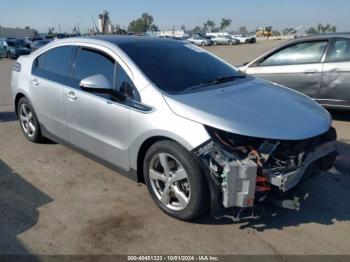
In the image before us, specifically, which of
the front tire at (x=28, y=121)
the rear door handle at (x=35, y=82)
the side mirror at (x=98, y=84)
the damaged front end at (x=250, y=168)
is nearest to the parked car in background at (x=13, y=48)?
the front tire at (x=28, y=121)

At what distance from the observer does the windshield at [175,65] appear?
3682 mm

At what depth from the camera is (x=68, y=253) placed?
2943 mm

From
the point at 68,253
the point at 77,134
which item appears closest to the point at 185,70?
the point at 77,134

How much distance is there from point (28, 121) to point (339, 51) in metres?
5.33

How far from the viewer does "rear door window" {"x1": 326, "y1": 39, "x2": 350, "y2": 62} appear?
6.16 metres

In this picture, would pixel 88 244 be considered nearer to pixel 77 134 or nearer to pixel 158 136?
pixel 158 136

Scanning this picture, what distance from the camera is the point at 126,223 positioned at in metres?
3.37

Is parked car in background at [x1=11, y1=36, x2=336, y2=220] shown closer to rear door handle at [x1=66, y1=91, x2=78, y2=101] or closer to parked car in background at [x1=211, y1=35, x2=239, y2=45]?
rear door handle at [x1=66, y1=91, x2=78, y2=101]

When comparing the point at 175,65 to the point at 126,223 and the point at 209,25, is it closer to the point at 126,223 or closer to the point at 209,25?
the point at 126,223

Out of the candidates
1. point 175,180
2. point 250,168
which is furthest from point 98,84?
point 250,168

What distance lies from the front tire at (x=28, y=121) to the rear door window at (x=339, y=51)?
4988 mm

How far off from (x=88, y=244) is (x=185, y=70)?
6.85 ft

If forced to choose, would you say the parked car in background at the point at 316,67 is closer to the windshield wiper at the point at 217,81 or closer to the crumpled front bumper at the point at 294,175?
the windshield wiper at the point at 217,81

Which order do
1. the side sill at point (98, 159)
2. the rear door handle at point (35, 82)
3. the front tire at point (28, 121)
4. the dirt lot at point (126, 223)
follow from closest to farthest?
the dirt lot at point (126, 223) → the side sill at point (98, 159) → the rear door handle at point (35, 82) → the front tire at point (28, 121)
